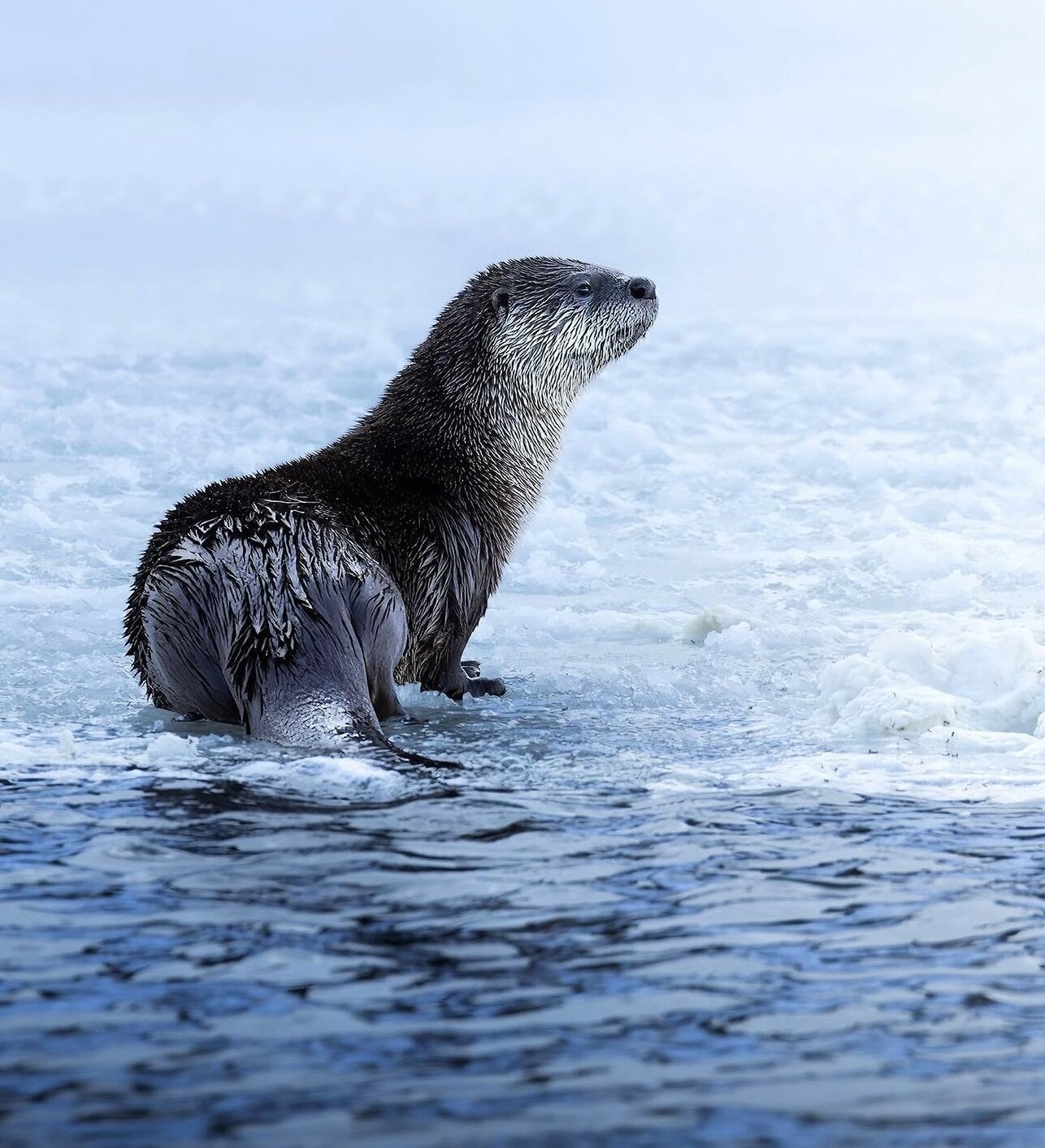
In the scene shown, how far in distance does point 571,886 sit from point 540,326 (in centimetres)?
345

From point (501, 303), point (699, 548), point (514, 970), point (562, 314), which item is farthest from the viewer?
point (699, 548)

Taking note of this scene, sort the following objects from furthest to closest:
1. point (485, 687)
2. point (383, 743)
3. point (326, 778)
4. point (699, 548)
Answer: point (699, 548)
point (485, 687)
point (383, 743)
point (326, 778)

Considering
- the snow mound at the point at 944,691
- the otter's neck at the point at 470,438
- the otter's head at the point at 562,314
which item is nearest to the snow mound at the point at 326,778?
the snow mound at the point at 944,691

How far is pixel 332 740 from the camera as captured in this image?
168 inches

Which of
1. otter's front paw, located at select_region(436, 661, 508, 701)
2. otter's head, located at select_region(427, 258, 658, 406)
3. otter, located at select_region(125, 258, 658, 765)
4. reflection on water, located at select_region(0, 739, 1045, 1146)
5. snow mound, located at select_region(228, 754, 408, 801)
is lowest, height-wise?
reflection on water, located at select_region(0, 739, 1045, 1146)

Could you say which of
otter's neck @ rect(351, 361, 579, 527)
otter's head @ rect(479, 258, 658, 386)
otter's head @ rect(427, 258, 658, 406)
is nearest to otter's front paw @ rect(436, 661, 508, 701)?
otter's neck @ rect(351, 361, 579, 527)

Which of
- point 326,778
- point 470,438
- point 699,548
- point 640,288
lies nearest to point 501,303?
point 470,438

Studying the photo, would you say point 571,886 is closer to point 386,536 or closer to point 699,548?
point 386,536

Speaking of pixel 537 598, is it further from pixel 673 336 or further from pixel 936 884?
pixel 673 336

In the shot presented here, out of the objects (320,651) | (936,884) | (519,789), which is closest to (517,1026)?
(936,884)

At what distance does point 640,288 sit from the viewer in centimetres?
649

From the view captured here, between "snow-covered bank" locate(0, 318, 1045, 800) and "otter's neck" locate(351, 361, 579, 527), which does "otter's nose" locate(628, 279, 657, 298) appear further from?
"snow-covered bank" locate(0, 318, 1045, 800)

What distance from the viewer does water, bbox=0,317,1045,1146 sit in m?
2.21

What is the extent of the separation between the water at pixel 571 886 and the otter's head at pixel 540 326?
1.21m
